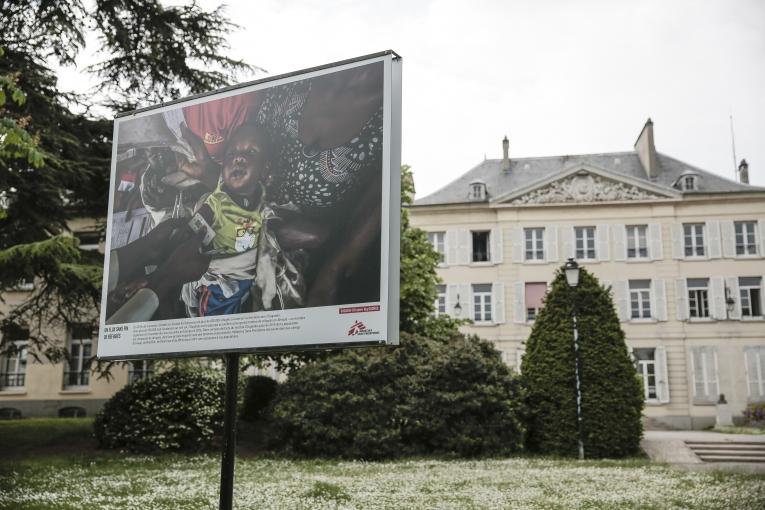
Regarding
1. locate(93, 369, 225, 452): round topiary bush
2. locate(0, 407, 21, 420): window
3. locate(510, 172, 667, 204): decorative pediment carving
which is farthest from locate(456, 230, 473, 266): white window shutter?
locate(93, 369, 225, 452): round topiary bush

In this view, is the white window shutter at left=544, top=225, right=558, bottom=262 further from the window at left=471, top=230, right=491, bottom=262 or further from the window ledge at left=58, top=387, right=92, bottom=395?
the window ledge at left=58, top=387, right=92, bottom=395

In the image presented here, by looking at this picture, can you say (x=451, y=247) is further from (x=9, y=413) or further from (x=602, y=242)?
(x=9, y=413)

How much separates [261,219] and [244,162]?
669mm

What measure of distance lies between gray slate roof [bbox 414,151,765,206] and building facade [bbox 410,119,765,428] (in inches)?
6.5

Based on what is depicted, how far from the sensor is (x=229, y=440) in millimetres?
7059

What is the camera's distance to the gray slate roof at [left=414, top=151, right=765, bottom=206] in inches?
1606

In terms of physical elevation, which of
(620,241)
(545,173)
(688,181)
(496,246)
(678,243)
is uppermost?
(545,173)

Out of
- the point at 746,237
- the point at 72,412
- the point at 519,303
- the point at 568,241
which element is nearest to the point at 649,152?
the point at 746,237

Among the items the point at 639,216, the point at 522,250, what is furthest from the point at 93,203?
the point at 639,216

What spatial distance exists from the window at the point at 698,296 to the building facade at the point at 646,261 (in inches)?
2.1

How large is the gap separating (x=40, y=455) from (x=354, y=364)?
7395mm

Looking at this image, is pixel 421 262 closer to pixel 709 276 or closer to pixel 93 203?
pixel 93 203

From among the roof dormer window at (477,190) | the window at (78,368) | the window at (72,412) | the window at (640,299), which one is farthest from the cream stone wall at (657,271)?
the window at (72,412)

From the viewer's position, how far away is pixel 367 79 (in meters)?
6.72
